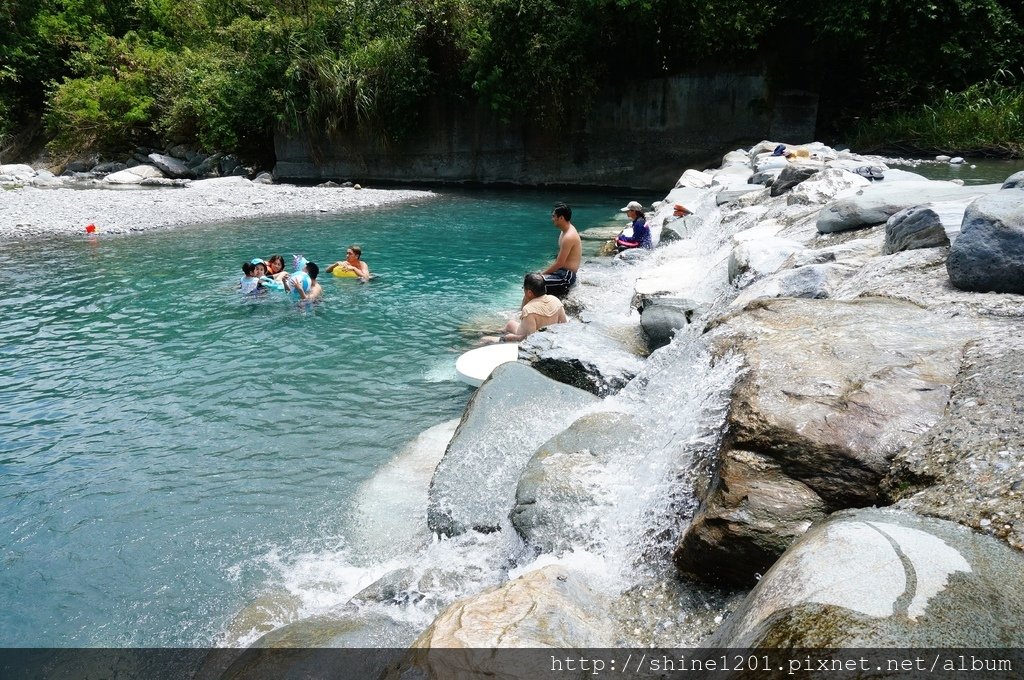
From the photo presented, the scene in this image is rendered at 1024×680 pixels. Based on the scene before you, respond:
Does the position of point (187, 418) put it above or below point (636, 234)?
below

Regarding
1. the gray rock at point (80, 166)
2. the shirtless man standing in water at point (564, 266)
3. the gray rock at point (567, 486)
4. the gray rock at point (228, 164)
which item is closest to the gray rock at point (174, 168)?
the gray rock at point (228, 164)

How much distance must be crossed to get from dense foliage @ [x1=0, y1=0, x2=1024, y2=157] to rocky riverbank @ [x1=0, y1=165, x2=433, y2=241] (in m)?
3.29

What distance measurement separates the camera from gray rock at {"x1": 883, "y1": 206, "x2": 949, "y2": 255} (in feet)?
14.7

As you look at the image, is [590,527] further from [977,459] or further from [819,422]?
[977,459]

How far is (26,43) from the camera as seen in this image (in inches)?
1238

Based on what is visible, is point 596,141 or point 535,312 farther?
point 596,141

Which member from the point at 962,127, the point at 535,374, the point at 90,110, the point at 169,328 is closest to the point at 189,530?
the point at 535,374

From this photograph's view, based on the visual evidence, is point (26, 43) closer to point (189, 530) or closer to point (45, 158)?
point (45, 158)

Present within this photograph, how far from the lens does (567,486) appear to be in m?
3.65

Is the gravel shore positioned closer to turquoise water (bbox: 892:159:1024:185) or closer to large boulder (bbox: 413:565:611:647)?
turquoise water (bbox: 892:159:1024:185)

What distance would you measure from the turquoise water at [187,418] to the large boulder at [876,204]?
3.58 meters

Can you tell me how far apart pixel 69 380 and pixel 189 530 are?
3.44 metres

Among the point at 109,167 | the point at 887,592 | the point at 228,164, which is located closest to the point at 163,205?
the point at 228,164

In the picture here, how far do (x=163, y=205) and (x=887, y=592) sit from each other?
777 inches
